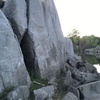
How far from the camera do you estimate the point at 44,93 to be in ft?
42.4

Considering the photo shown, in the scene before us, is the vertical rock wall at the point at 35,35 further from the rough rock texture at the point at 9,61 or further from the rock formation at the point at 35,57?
the rough rock texture at the point at 9,61

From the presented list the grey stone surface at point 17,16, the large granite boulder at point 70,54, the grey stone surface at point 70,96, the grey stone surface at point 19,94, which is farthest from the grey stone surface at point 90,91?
the large granite boulder at point 70,54

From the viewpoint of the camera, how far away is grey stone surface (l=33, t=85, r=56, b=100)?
12766 millimetres

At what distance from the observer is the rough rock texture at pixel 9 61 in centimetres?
1273

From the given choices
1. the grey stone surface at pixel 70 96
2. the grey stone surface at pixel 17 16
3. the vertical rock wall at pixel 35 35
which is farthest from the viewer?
the vertical rock wall at pixel 35 35

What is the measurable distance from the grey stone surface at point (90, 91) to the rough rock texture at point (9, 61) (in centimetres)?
318

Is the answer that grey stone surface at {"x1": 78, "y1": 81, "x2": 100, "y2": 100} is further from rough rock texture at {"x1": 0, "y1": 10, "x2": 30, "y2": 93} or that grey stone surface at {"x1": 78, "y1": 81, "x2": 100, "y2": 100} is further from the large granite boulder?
the large granite boulder

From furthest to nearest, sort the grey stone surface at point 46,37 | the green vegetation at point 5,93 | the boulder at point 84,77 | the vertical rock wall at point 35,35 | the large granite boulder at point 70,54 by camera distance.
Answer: the large granite boulder at point 70,54 → the boulder at point 84,77 → the grey stone surface at point 46,37 → the vertical rock wall at point 35,35 → the green vegetation at point 5,93

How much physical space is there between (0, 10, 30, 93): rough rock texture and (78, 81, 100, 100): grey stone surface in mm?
3175

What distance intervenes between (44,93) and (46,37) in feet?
14.7

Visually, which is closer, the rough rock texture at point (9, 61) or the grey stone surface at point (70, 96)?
the rough rock texture at point (9, 61)


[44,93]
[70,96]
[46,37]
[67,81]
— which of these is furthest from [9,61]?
[46,37]

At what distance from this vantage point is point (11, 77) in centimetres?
1286

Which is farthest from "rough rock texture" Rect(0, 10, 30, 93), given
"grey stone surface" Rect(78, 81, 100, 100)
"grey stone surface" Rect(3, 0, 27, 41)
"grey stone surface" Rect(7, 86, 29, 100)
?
"grey stone surface" Rect(78, 81, 100, 100)
